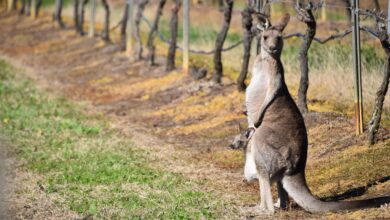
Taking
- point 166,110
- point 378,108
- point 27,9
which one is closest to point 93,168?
point 378,108

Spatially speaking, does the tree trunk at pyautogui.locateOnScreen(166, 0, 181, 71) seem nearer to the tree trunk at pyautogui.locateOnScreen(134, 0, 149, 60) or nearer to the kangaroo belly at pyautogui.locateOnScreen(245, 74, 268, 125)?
the tree trunk at pyautogui.locateOnScreen(134, 0, 149, 60)

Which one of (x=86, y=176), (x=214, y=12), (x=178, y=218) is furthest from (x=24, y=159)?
(x=214, y=12)

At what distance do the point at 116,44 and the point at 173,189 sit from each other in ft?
51.6

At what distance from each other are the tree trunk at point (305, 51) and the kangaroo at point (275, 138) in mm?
3072

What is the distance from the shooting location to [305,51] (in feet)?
45.0

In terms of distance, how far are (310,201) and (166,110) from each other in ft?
27.7

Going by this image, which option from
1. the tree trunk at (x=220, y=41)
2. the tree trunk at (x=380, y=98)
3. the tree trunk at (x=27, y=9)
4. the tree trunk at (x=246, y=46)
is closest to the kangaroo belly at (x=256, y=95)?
the tree trunk at (x=380, y=98)

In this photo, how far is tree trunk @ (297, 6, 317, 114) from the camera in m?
13.2

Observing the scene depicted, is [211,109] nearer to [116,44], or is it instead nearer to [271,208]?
[271,208]

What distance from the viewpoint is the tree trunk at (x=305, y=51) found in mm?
13227

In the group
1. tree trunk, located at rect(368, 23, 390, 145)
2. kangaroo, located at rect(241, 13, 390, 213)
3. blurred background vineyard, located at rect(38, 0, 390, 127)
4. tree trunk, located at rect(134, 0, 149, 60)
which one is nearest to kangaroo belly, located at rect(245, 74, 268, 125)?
kangaroo, located at rect(241, 13, 390, 213)

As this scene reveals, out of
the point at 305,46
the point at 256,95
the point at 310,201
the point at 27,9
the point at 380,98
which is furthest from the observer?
the point at 27,9

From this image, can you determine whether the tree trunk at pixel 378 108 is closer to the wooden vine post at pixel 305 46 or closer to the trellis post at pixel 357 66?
the trellis post at pixel 357 66

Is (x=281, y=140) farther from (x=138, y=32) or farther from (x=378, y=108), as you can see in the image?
(x=138, y=32)
